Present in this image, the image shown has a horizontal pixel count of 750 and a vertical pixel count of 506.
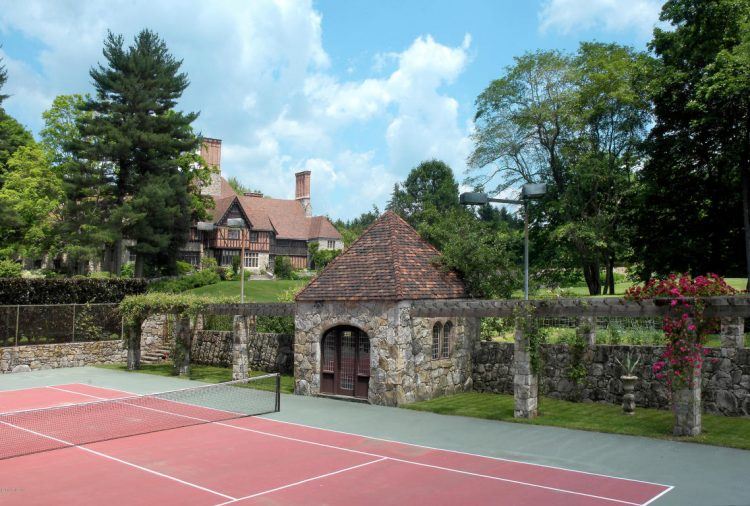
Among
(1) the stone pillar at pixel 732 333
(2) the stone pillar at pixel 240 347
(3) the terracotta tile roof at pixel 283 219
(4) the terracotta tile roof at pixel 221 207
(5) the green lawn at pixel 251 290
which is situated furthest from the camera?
(3) the terracotta tile roof at pixel 283 219

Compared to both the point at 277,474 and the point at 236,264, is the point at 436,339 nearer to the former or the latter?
the point at 277,474

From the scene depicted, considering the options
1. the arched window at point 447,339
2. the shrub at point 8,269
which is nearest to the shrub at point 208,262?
the shrub at point 8,269

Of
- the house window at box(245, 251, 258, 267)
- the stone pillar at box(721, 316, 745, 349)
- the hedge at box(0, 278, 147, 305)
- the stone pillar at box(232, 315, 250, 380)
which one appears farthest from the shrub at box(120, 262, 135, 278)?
the stone pillar at box(721, 316, 745, 349)

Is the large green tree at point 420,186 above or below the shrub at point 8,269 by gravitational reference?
above

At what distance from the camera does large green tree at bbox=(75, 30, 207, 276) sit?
46531 mm

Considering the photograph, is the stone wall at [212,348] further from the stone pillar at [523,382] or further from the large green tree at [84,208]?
the stone pillar at [523,382]

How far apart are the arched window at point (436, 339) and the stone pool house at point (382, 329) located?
4 cm

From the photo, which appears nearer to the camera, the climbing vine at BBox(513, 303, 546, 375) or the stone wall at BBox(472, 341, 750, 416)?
the stone wall at BBox(472, 341, 750, 416)

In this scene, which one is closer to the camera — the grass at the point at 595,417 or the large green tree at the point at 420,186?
the grass at the point at 595,417

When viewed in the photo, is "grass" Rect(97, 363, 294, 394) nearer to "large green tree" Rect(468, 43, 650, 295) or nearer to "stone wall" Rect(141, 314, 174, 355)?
"stone wall" Rect(141, 314, 174, 355)

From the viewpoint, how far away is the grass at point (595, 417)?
15.9 metres

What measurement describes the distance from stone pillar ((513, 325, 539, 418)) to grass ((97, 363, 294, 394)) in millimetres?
9427

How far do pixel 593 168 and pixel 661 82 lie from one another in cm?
759

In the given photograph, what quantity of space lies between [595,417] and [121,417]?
14.0 meters
